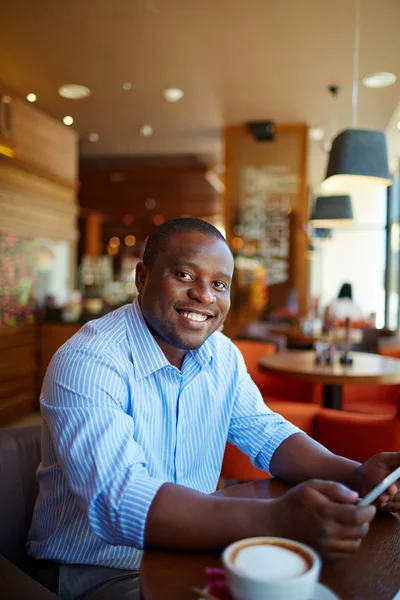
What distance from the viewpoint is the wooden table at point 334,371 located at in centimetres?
318

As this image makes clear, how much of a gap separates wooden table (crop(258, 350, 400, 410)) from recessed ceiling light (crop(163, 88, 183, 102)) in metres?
3.35

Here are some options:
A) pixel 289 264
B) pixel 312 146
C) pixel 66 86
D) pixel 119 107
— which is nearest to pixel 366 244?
pixel 312 146

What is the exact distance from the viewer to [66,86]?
16.9ft

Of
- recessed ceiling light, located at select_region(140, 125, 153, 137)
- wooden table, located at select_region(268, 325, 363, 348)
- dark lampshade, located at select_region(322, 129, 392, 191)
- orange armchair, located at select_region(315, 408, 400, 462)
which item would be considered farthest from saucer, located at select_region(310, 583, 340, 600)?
recessed ceiling light, located at select_region(140, 125, 153, 137)

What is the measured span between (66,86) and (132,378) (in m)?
4.55

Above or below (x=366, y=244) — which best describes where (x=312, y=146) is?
above

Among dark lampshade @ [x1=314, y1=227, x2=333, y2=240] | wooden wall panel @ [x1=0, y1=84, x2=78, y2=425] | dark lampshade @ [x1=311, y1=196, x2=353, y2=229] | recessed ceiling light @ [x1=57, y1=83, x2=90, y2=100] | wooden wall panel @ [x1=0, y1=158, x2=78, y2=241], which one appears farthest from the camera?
dark lampshade @ [x1=314, y1=227, x2=333, y2=240]

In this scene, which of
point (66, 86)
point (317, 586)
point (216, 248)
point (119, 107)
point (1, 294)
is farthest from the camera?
point (119, 107)

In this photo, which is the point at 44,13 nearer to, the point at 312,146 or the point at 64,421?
the point at 64,421

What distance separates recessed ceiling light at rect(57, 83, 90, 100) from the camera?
4.78 meters

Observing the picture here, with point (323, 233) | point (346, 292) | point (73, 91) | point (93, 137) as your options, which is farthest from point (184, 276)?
point (323, 233)

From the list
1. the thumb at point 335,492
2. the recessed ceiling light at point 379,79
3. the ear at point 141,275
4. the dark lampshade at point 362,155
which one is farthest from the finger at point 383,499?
the recessed ceiling light at point 379,79

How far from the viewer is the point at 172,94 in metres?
6.03

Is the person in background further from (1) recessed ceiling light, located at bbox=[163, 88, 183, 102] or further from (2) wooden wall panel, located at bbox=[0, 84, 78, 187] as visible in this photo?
(1) recessed ceiling light, located at bbox=[163, 88, 183, 102]
